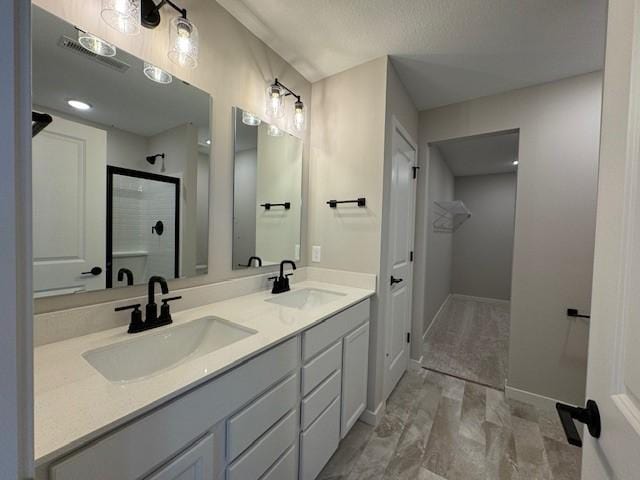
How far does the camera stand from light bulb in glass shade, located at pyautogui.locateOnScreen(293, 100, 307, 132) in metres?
1.87

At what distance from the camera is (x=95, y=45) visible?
0.99 meters

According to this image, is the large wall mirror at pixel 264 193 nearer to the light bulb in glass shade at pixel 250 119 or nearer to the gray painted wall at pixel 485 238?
the light bulb in glass shade at pixel 250 119

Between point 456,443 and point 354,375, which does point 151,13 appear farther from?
point 456,443

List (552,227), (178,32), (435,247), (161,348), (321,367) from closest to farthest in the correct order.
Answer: (161,348) < (178,32) < (321,367) < (552,227) < (435,247)

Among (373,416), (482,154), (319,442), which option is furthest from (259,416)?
(482,154)

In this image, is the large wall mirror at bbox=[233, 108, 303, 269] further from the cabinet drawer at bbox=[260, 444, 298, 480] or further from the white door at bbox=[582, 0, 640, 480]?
the white door at bbox=[582, 0, 640, 480]

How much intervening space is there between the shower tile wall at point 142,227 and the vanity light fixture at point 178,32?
590mm

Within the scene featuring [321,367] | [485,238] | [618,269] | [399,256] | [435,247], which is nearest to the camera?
[618,269]

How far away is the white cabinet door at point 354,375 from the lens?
1540 mm

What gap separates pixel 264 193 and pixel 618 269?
1650 millimetres

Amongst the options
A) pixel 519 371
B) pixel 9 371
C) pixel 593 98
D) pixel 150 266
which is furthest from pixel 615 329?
pixel 593 98

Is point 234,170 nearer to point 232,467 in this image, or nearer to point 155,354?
point 155,354

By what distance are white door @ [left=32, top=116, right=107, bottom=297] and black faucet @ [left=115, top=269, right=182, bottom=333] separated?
16 cm

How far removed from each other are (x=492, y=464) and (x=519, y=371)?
900mm
